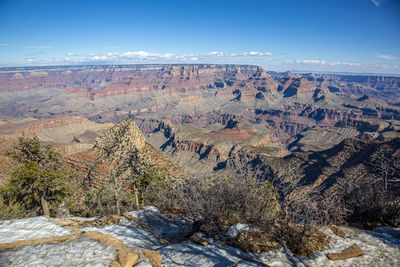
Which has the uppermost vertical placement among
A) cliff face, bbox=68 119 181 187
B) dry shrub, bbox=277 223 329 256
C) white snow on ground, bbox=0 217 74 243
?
white snow on ground, bbox=0 217 74 243

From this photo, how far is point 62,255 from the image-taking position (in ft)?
21.7

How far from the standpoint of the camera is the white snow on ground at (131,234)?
954 cm

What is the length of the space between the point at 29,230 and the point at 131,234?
4.15 m

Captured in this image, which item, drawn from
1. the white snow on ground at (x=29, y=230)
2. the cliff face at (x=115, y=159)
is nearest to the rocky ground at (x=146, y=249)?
the white snow on ground at (x=29, y=230)

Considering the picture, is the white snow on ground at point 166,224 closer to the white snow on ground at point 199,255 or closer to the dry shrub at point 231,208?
the dry shrub at point 231,208

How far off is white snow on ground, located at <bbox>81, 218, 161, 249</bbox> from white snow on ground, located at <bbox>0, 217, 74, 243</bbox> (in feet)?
5.68

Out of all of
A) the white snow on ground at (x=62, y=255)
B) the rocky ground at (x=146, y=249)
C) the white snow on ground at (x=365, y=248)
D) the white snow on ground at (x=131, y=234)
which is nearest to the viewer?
the white snow on ground at (x=62, y=255)

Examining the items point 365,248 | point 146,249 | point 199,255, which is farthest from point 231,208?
point 365,248

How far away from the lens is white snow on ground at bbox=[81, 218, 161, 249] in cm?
954

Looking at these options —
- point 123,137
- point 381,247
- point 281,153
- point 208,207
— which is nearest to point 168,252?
point 208,207

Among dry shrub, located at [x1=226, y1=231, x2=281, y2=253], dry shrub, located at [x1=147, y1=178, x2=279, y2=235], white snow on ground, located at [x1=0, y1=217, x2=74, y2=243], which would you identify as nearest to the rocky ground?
white snow on ground, located at [x1=0, y1=217, x2=74, y2=243]

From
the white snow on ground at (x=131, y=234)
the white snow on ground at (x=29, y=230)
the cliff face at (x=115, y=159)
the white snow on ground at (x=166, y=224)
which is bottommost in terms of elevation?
the cliff face at (x=115, y=159)

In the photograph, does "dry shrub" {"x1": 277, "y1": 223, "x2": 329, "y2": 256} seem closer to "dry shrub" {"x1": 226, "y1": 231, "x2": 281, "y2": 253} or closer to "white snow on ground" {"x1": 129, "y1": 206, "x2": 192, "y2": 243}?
"dry shrub" {"x1": 226, "y1": 231, "x2": 281, "y2": 253}

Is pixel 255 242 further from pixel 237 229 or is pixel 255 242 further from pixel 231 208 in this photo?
pixel 231 208
